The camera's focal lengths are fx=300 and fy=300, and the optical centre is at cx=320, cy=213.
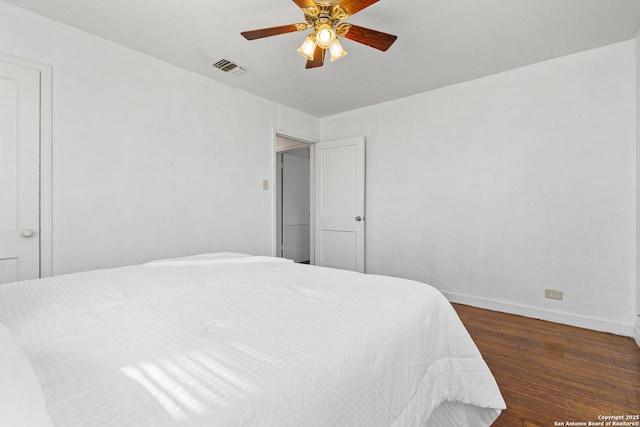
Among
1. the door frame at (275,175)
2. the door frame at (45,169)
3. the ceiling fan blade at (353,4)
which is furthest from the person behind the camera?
the door frame at (275,175)

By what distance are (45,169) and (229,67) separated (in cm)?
172

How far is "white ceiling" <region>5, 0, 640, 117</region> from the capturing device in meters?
2.04

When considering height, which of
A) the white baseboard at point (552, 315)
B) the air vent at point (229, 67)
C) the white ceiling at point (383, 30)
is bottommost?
the white baseboard at point (552, 315)

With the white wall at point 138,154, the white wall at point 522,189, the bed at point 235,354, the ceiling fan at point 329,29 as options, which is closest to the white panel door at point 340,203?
→ the white wall at point 522,189

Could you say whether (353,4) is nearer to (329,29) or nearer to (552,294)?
(329,29)

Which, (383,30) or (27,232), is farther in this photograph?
(383,30)

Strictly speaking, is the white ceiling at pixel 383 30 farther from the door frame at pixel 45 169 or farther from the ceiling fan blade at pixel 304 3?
the door frame at pixel 45 169

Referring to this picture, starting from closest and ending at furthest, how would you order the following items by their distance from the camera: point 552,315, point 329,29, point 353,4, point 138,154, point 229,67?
point 353,4
point 329,29
point 138,154
point 552,315
point 229,67

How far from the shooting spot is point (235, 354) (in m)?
0.74

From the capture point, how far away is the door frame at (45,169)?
2150 millimetres

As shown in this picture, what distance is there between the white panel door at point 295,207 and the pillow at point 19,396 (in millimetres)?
4963

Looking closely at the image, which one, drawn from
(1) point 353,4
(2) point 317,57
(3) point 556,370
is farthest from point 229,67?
(3) point 556,370

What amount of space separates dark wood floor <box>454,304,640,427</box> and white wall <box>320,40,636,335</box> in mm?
352

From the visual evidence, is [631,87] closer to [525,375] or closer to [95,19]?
[525,375]
